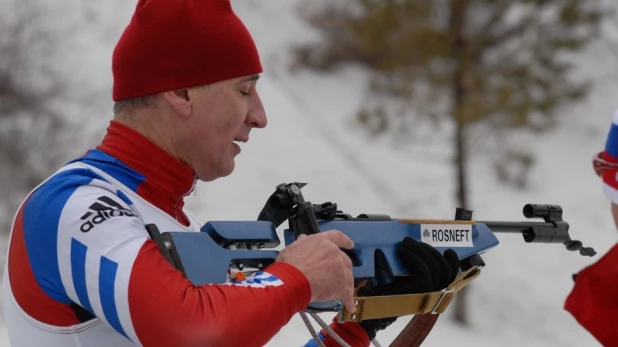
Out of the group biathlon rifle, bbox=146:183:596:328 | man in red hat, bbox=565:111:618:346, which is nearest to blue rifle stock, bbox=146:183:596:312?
biathlon rifle, bbox=146:183:596:328

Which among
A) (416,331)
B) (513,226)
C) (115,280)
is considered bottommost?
(416,331)

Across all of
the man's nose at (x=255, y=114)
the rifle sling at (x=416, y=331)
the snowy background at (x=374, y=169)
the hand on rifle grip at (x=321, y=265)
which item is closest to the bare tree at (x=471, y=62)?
the snowy background at (x=374, y=169)

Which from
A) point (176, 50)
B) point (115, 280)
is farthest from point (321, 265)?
point (176, 50)

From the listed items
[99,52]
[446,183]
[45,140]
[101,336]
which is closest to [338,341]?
[101,336]

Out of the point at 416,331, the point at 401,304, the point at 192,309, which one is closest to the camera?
the point at 192,309

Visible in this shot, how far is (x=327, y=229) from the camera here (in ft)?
8.42

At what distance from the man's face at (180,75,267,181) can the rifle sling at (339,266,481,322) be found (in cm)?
55

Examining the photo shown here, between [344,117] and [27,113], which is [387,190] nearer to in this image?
[344,117]

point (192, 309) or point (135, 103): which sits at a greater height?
point (135, 103)

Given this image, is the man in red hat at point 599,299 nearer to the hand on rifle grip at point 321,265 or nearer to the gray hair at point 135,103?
the hand on rifle grip at point 321,265

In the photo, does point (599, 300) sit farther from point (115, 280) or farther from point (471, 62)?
point (471, 62)

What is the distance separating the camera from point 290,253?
2135 mm

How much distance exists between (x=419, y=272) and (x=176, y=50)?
998 mm

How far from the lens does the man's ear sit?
2.22m
